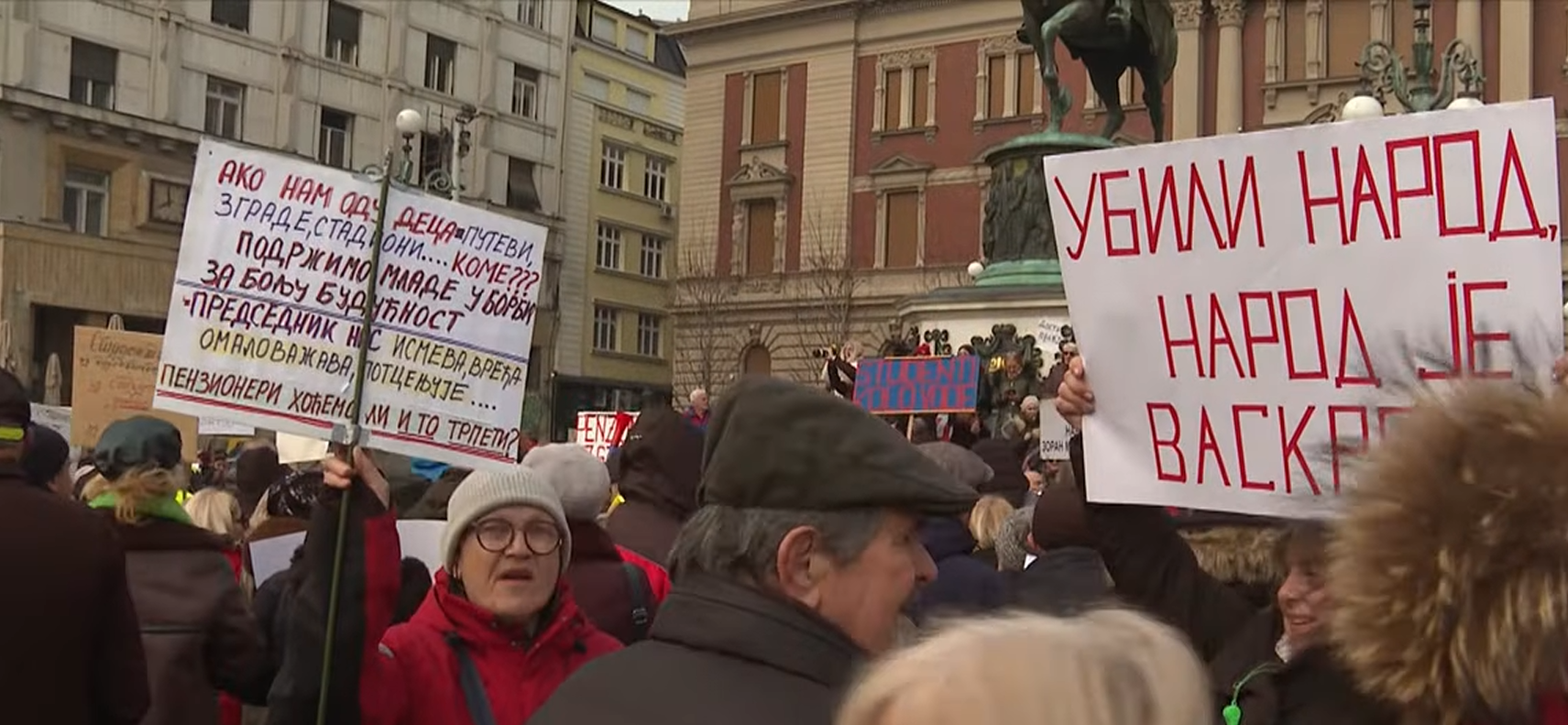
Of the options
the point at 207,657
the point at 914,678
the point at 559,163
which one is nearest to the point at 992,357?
the point at 207,657

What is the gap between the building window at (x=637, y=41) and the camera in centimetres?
5606

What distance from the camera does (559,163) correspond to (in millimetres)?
50031

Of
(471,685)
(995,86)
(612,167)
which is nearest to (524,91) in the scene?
(612,167)

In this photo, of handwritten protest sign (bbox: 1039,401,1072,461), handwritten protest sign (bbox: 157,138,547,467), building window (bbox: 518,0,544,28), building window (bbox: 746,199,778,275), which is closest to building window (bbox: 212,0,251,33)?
building window (bbox: 518,0,544,28)

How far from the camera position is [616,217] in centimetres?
5281

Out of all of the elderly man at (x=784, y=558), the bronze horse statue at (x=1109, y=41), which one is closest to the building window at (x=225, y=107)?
the bronze horse statue at (x=1109, y=41)

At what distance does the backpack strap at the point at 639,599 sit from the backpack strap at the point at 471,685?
0.99 m

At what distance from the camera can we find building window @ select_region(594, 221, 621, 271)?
5225 centimetres

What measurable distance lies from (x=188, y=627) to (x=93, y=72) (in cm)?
3546

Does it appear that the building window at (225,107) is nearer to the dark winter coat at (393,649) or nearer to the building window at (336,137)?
the building window at (336,137)

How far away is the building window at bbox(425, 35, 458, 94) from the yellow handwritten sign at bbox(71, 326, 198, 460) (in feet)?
118

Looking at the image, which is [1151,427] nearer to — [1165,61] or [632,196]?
[1165,61]

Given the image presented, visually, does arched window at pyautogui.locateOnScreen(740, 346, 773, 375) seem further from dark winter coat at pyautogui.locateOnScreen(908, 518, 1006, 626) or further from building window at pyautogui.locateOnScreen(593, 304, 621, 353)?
dark winter coat at pyautogui.locateOnScreen(908, 518, 1006, 626)

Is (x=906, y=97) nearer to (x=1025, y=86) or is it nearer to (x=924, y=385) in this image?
(x=1025, y=86)
